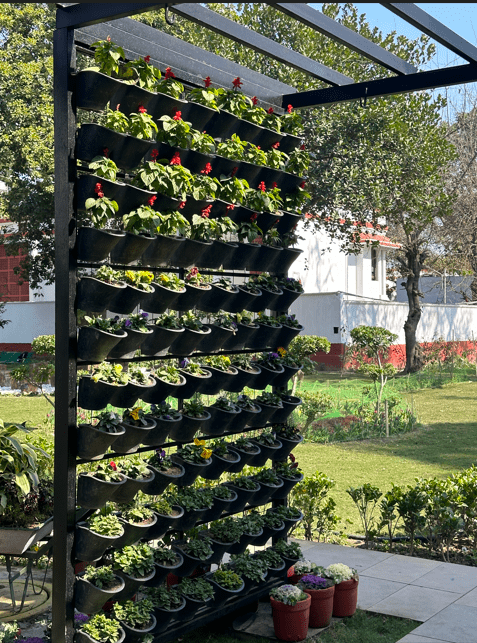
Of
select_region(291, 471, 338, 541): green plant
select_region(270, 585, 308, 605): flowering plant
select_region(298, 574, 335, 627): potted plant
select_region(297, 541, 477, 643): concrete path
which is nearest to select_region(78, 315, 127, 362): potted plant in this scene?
select_region(270, 585, 308, 605): flowering plant

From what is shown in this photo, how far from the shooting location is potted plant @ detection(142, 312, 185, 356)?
3.49m

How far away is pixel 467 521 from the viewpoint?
5.46 metres

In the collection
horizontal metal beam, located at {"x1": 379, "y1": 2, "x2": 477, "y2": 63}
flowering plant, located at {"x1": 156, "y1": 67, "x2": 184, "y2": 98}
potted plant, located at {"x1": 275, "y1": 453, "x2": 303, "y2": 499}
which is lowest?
potted plant, located at {"x1": 275, "y1": 453, "x2": 303, "y2": 499}

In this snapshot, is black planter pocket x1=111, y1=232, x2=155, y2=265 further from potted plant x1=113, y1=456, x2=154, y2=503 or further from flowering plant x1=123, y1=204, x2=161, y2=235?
potted plant x1=113, y1=456, x2=154, y2=503

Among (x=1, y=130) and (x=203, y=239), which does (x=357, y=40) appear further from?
(x=1, y=130)

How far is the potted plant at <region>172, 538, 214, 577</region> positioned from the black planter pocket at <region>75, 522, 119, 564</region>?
2.15ft

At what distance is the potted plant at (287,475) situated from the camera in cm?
446

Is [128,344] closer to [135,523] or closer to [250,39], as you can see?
[135,523]

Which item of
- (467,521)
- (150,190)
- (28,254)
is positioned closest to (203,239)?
(150,190)

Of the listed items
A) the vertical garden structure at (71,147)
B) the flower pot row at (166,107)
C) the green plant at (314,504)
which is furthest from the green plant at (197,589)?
the flower pot row at (166,107)

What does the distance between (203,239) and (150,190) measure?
0.47m

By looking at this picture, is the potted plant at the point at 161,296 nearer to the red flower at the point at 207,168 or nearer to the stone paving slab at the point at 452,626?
the red flower at the point at 207,168

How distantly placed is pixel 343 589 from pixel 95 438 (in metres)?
1.91

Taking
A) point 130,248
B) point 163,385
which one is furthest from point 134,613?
point 130,248
